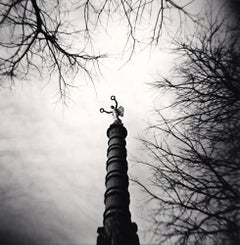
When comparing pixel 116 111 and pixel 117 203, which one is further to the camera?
pixel 116 111

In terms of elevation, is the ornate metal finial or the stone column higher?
the ornate metal finial

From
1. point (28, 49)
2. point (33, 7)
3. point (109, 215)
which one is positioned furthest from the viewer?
point (109, 215)

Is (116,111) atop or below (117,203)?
atop

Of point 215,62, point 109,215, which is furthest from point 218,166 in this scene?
point 109,215

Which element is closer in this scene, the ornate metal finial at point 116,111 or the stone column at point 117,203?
the stone column at point 117,203

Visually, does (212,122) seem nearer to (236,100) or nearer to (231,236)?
(236,100)

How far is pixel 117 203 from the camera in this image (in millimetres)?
4414

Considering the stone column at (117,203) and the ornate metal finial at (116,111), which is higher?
the ornate metal finial at (116,111)

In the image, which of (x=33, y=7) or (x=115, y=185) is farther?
(x=115, y=185)

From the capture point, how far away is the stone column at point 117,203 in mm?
3770

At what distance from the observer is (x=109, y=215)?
4246mm

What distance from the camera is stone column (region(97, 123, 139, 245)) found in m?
3.77

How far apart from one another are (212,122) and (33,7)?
2.91 m

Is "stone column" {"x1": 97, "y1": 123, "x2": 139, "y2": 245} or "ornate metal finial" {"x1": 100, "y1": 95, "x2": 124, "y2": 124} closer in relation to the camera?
"stone column" {"x1": 97, "y1": 123, "x2": 139, "y2": 245}
